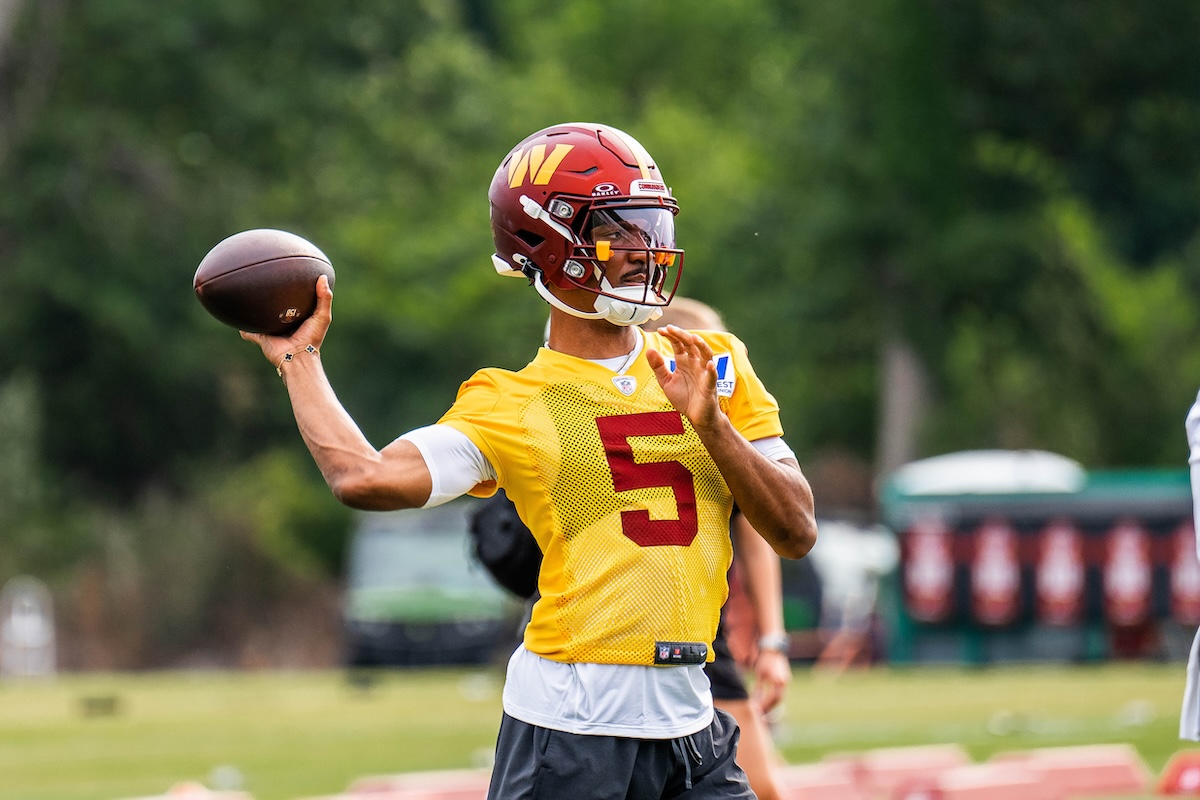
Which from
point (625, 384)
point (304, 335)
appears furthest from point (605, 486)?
point (304, 335)

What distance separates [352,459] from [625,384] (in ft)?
2.06

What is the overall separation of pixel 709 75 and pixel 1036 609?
119 ft

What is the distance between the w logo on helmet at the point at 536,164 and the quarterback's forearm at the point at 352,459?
633 mm

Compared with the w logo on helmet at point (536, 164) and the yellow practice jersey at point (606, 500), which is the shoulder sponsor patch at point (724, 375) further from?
the w logo on helmet at point (536, 164)

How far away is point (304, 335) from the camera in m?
4.27

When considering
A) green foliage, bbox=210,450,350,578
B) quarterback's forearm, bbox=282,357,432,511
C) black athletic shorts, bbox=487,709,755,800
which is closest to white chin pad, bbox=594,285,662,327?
quarterback's forearm, bbox=282,357,432,511

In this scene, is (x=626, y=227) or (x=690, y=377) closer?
(x=690, y=377)

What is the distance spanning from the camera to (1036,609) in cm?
2453

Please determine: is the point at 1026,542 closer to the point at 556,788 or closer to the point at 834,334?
the point at 834,334

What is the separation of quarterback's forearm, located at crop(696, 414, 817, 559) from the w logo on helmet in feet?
2.20

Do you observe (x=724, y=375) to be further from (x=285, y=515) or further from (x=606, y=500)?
(x=285, y=515)

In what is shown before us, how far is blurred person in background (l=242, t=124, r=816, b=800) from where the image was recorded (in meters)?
4.18

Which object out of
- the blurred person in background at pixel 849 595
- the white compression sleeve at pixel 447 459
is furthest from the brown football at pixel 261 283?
the blurred person in background at pixel 849 595

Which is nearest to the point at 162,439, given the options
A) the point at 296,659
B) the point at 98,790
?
the point at 296,659
